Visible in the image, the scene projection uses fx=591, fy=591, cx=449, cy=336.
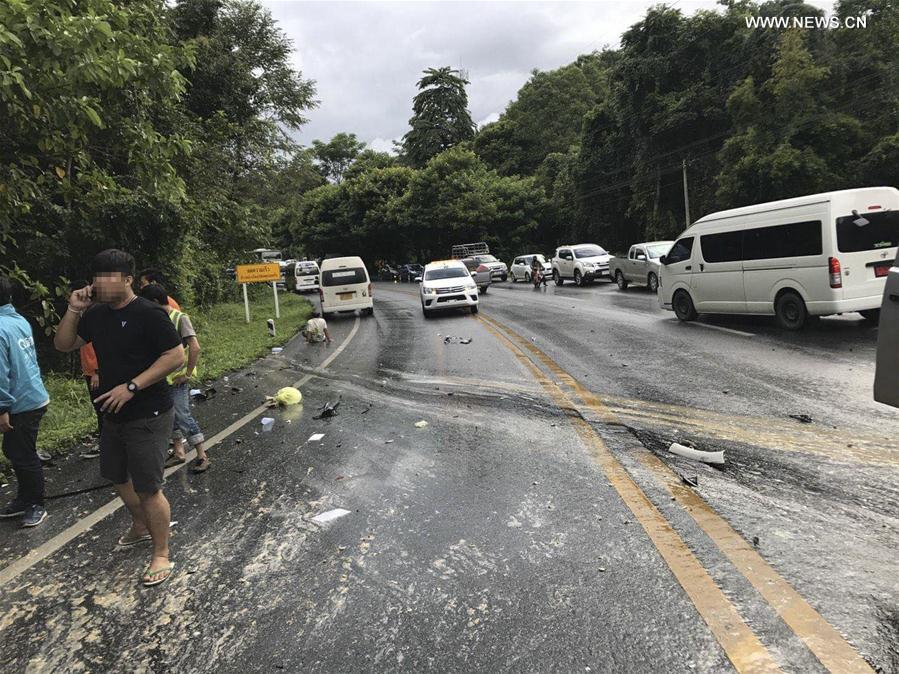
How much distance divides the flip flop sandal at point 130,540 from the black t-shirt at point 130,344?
0.99m

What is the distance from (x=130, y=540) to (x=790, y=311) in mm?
10854

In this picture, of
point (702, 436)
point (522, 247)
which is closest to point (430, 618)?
point (702, 436)

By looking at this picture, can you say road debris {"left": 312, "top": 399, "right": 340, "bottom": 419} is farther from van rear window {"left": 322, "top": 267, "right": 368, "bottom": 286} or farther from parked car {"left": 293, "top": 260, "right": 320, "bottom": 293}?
parked car {"left": 293, "top": 260, "right": 320, "bottom": 293}

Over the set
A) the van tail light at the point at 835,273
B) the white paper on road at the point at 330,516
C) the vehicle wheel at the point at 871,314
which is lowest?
the white paper on road at the point at 330,516

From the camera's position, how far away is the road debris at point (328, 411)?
278 inches

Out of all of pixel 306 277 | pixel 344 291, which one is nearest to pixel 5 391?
pixel 344 291

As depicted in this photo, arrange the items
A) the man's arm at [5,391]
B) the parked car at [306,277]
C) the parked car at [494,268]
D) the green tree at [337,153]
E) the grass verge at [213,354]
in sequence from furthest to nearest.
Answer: the green tree at [337,153]
the parked car at [494,268]
the parked car at [306,277]
the grass verge at [213,354]
the man's arm at [5,391]

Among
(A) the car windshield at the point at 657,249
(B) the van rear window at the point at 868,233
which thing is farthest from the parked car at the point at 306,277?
(B) the van rear window at the point at 868,233

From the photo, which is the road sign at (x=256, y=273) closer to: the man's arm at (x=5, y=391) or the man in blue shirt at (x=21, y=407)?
the man in blue shirt at (x=21, y=407)

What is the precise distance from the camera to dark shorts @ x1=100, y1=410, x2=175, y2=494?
3473 mm

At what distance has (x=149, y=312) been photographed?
3484 millimetres

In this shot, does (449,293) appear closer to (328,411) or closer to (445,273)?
(445,273)

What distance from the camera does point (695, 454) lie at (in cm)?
479

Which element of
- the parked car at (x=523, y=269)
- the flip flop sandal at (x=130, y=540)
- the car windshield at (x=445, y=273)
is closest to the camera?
the flip flop sandal at (x=130, y=540)
